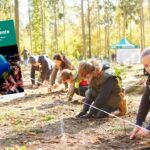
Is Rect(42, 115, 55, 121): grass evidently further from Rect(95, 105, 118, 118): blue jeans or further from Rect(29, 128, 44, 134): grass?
Rect(29, 128, 44, 134): grass

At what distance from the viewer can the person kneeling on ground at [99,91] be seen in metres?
6.03

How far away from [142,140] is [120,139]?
0.30 m

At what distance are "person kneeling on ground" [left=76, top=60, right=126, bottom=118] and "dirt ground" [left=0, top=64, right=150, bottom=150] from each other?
Result: 0.61ft

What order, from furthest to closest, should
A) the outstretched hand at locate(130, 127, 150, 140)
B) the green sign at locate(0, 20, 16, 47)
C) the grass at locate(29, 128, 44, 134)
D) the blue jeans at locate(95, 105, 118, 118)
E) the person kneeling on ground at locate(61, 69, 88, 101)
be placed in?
the person kneeling on ground at locate(61, 69, 88, 101) → the blue jeans at locate(95, 105, 118, 118) → the grass at locate(29, 128, 44, 134) → the green sign at locate(0, 20, 16, 47) → the outstretched hand at locate(130, 127, 150, 140)

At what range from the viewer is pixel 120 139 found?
16.5 feet

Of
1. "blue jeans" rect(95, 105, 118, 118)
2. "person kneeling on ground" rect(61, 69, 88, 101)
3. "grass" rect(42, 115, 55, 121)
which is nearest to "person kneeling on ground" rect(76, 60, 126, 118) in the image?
"blue jeans" rect(95, 105, 118, 118)

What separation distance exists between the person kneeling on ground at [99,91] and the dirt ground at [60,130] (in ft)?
0.61

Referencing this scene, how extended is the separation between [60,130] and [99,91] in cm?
106

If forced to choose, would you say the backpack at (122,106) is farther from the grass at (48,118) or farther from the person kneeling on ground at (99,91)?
the grass at (48,118)

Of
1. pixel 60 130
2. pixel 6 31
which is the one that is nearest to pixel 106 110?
pixel 60 130

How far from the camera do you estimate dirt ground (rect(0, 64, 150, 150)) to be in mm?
4766

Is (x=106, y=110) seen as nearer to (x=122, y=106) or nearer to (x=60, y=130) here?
(x=122, y=106)

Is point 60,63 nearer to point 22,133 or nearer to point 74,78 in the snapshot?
point 74,78

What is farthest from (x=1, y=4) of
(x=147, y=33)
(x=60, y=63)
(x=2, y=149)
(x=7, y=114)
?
(x=2, y=149)
